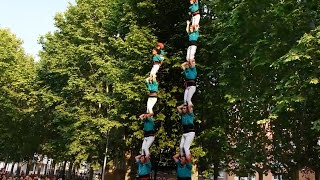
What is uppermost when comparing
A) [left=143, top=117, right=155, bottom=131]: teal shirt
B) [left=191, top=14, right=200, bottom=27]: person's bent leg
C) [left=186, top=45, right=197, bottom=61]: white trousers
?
[left=191, top=14, right=200, bottom=27]: person's bent leg

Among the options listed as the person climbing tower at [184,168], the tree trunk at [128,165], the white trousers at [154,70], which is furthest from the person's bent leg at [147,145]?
A: the tree trunk at [128,165]

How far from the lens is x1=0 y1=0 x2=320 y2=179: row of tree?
704 inches

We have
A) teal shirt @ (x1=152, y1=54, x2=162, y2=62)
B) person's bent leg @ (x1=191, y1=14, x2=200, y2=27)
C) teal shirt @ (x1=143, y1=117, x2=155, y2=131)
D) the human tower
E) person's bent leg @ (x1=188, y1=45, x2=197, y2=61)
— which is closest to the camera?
the human tower

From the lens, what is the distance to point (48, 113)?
3781 cm

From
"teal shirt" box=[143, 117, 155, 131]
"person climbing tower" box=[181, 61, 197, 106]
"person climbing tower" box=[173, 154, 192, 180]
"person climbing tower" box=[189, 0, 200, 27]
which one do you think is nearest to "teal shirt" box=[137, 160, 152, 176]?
"teal shirt" box=[143, 117, 155, 131]

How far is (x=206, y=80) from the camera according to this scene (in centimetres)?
2433

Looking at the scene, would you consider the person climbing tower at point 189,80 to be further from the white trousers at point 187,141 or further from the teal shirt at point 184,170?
the teal shirt at point 184,170

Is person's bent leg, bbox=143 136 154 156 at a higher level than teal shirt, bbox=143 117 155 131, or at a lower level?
lower

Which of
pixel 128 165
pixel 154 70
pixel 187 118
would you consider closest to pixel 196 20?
pixel 154 70

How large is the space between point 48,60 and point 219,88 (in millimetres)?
17111

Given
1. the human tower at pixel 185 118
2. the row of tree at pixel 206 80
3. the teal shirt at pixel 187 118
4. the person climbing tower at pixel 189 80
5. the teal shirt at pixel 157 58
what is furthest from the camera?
the row of tree at pixel 206 80

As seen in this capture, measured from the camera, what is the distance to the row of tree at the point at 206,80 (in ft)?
58.7

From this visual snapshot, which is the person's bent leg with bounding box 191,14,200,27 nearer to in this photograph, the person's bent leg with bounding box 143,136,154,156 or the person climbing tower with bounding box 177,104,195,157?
the person climbing tower with bounding box 177,104,195,157

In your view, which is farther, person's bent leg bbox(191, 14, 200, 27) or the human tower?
person's bent leg bbox(191, 14, 200, 27)
